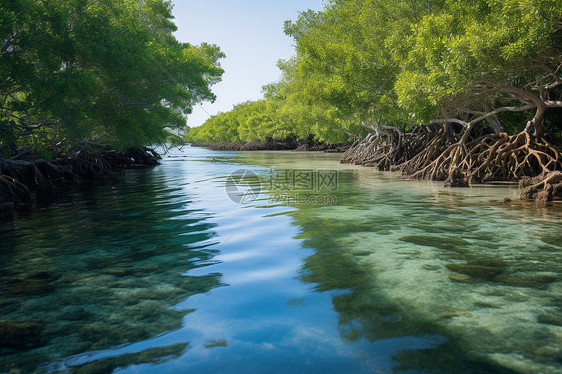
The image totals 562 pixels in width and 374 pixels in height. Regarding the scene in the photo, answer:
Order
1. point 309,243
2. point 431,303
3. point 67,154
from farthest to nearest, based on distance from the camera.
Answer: point 67,154 → point 309,243 → point 431,303

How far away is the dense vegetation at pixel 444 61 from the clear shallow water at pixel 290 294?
3.15m

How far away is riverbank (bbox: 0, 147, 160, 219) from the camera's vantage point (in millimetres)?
9383

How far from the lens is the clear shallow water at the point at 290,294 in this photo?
247cm

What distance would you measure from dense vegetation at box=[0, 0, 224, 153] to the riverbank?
2.31 feet

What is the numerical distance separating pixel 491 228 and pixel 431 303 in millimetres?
3041

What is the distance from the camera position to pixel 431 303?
3.22 metres

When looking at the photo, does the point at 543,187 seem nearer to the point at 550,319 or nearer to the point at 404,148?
the point at 550,319

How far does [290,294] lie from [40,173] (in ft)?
37.1

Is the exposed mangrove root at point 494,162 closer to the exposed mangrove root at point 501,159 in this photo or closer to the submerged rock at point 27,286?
the exposed mangrove root at point 501,159

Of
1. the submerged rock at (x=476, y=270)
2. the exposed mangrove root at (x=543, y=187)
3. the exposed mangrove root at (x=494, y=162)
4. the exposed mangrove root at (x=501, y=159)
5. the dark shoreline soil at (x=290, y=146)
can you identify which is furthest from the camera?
the dark shoreline soil at (x=290, y=146)

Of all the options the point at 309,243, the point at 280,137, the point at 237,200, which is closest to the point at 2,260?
the point at 309,243

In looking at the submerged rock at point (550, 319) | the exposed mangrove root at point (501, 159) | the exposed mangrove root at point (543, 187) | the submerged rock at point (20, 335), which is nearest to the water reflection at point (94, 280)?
the submerged rock at point (20, 335)

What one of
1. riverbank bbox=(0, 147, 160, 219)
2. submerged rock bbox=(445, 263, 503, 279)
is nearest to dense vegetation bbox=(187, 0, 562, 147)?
submerged rock bbox=(445, 263, 503, 279)

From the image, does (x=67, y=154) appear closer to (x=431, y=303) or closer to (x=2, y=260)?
(x=2, y=260)
